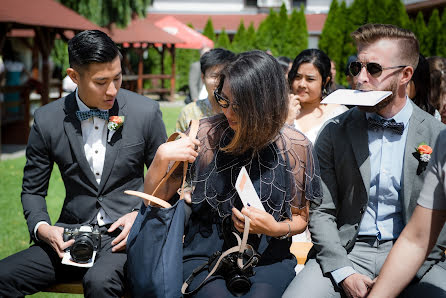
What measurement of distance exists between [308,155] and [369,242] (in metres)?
0.65

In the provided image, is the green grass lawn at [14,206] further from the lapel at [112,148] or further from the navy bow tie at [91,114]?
the navy bow tie at [91,114]

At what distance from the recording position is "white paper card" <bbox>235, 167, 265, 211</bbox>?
2600mm

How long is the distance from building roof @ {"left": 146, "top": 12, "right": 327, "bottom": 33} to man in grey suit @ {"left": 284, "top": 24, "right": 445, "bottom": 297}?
30.3m

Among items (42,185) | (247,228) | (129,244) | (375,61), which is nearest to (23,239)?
(42,185)

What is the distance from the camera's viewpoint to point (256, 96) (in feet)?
8.83

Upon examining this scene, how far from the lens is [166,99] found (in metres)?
26.6

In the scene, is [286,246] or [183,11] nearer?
[286,246]

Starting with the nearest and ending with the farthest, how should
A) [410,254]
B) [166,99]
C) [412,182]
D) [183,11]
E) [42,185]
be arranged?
[410,254]
[412,182]
[42,185]
[166,99]
[183,11]

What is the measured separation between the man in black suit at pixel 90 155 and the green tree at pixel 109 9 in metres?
19.6

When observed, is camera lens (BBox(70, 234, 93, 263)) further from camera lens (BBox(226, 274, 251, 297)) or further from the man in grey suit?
the man in grey suit

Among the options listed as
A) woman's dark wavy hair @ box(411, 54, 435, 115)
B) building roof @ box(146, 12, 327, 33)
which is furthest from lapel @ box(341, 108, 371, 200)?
building roof @ box(146, 12, 327, 33)

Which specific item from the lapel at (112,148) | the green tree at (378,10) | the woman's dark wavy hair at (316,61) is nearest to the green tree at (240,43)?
the green tree at (378,10)

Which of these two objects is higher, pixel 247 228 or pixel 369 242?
pixel 247 228

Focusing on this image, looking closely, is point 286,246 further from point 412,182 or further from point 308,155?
point 412,182
